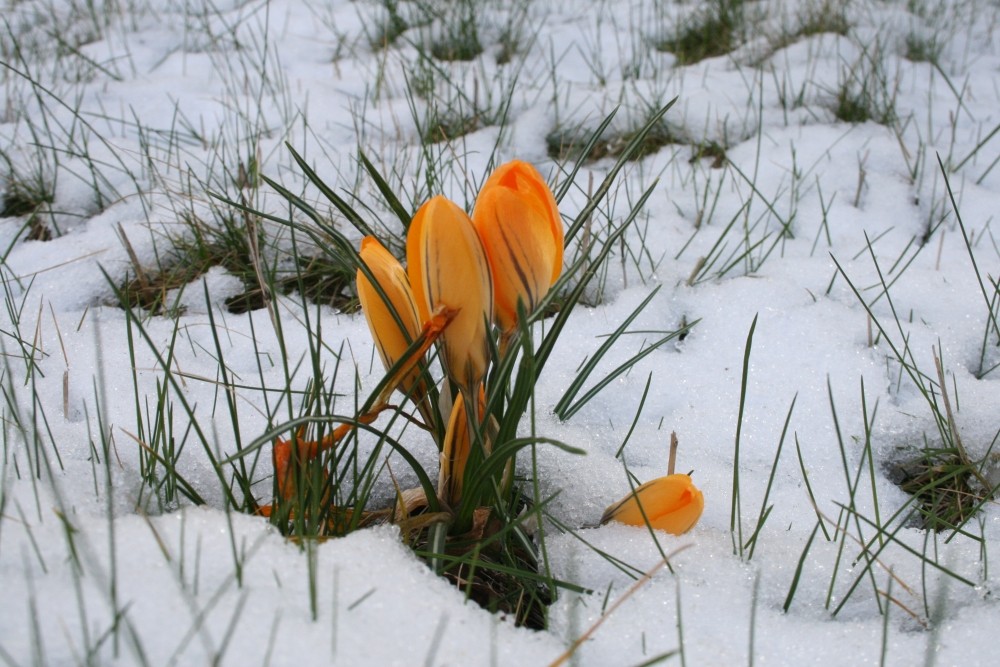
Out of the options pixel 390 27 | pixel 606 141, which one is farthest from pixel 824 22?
pixel 390 27

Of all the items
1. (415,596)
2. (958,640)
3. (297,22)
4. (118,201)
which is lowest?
(958,640)

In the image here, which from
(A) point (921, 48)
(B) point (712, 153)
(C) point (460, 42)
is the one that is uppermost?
(C) point (460, 42)

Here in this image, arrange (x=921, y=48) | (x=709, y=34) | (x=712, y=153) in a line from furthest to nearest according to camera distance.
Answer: (x=709, y=34) → (x=921, y=48) → (x=712, y=153)

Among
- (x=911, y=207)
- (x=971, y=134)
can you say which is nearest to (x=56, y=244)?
(x=911, y=207)

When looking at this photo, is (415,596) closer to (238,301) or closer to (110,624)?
(110,624)

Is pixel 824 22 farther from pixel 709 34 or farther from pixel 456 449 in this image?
pixel 456 449

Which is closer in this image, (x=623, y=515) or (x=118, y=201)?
(x=623, y=515)
